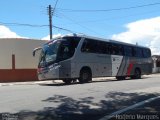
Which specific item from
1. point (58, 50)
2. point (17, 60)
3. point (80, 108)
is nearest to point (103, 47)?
point (58, 50)

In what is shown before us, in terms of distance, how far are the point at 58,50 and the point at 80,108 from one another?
11.9 metres

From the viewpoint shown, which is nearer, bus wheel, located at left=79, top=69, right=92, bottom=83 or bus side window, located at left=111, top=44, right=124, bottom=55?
bus wheel, located at left=79, top=69, right=92, bottom=83

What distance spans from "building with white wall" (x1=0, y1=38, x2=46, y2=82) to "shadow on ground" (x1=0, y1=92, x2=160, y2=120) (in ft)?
57.4

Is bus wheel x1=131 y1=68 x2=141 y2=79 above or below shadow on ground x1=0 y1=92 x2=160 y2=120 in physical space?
above

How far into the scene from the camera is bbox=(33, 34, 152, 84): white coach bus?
2453 cm

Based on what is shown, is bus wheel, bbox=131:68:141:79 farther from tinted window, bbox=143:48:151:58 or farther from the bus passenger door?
the bus passenger door

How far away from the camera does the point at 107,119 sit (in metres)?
10.4

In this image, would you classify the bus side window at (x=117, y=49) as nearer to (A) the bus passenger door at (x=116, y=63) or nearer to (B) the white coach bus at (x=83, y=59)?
(B) the white coach bus at (x=83, y=59)

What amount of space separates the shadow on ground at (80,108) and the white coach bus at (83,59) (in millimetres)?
8364

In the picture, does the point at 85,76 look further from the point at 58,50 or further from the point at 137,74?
the point at 137,74

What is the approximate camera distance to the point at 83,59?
85.6ft

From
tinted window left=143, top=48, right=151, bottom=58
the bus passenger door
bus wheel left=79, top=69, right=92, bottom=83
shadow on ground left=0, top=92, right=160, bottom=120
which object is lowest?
shadow on ground left=0, top=92, right=160, bottom=120

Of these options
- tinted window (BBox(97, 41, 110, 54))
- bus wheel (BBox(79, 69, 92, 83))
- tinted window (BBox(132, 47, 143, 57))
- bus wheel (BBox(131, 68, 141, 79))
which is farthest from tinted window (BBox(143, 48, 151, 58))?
bus wheel (BBox(79, 69, 92, 83))

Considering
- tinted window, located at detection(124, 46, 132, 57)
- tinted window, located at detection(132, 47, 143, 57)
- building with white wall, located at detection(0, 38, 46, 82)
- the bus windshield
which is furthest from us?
tinted window, located at detection(132, 47, 143, 57)
